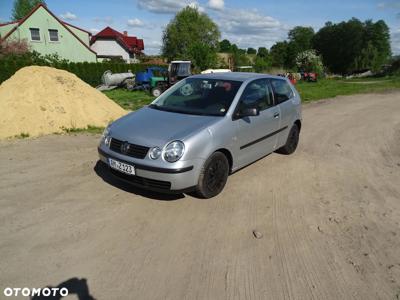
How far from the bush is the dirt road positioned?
61.8 feet

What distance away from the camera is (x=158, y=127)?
4555 mm

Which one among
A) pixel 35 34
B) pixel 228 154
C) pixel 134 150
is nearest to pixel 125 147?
pixel 134 150

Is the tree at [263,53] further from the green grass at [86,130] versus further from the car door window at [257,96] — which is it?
the car door window at [257,96]

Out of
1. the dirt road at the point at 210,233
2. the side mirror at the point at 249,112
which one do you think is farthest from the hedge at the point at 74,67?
the side mirror at the point at 249,112

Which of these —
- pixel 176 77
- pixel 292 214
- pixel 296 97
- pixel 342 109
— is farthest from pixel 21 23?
pixel 292 214

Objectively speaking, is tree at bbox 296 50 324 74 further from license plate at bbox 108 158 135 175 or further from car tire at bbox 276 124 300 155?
license plate at bbox 108 158 135 175

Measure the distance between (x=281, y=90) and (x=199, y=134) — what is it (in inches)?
109

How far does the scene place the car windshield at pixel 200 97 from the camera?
5.04 metres

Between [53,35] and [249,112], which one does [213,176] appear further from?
[53,35]

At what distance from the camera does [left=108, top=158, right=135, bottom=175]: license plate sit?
430 cm

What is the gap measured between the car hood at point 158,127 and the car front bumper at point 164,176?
0.27m

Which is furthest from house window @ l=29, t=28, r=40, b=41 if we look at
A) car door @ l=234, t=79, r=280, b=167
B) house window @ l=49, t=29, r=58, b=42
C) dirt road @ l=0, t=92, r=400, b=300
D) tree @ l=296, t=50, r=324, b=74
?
car door @ l=234, t=79, r=280, b=167

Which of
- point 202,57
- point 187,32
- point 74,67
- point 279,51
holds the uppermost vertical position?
point 187,32

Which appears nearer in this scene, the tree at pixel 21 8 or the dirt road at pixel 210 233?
the dirt road at pixel 210 233
